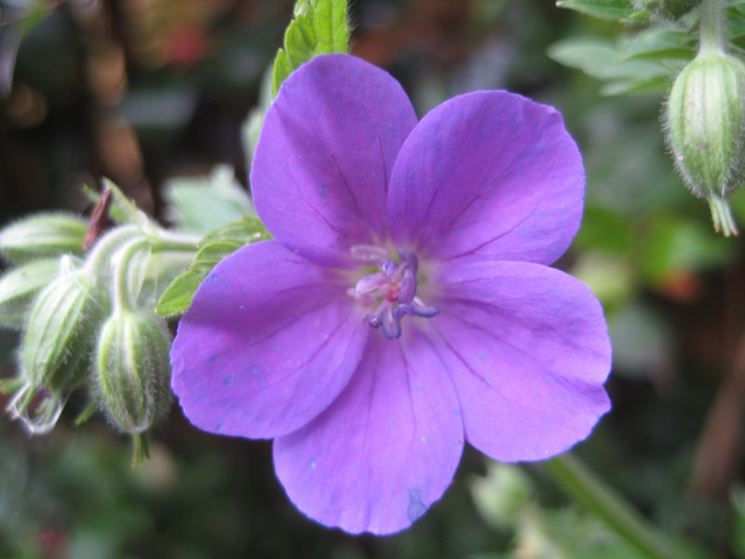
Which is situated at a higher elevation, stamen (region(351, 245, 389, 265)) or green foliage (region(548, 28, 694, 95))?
green foliage (region(548, 28, 694, 95))

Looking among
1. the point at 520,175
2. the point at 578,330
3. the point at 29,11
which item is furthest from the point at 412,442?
the point at 29,11

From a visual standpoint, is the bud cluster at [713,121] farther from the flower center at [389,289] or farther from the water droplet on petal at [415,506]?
the water droplet on petal at [415,506]

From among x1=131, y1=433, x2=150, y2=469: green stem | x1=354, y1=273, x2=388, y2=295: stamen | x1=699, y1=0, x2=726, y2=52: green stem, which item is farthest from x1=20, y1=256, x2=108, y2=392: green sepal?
x1=699, y1=0, x2=726, y2=52: green stem

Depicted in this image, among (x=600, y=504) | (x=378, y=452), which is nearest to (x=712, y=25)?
(x=378, y=452)

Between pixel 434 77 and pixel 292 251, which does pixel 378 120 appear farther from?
pixel 434 77

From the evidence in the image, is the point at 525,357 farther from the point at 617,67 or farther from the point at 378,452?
the point at 617,67

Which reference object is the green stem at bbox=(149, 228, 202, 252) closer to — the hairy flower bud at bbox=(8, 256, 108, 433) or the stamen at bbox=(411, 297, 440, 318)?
the hairy flower bud at bbox=(8, 256, 108, 433)
